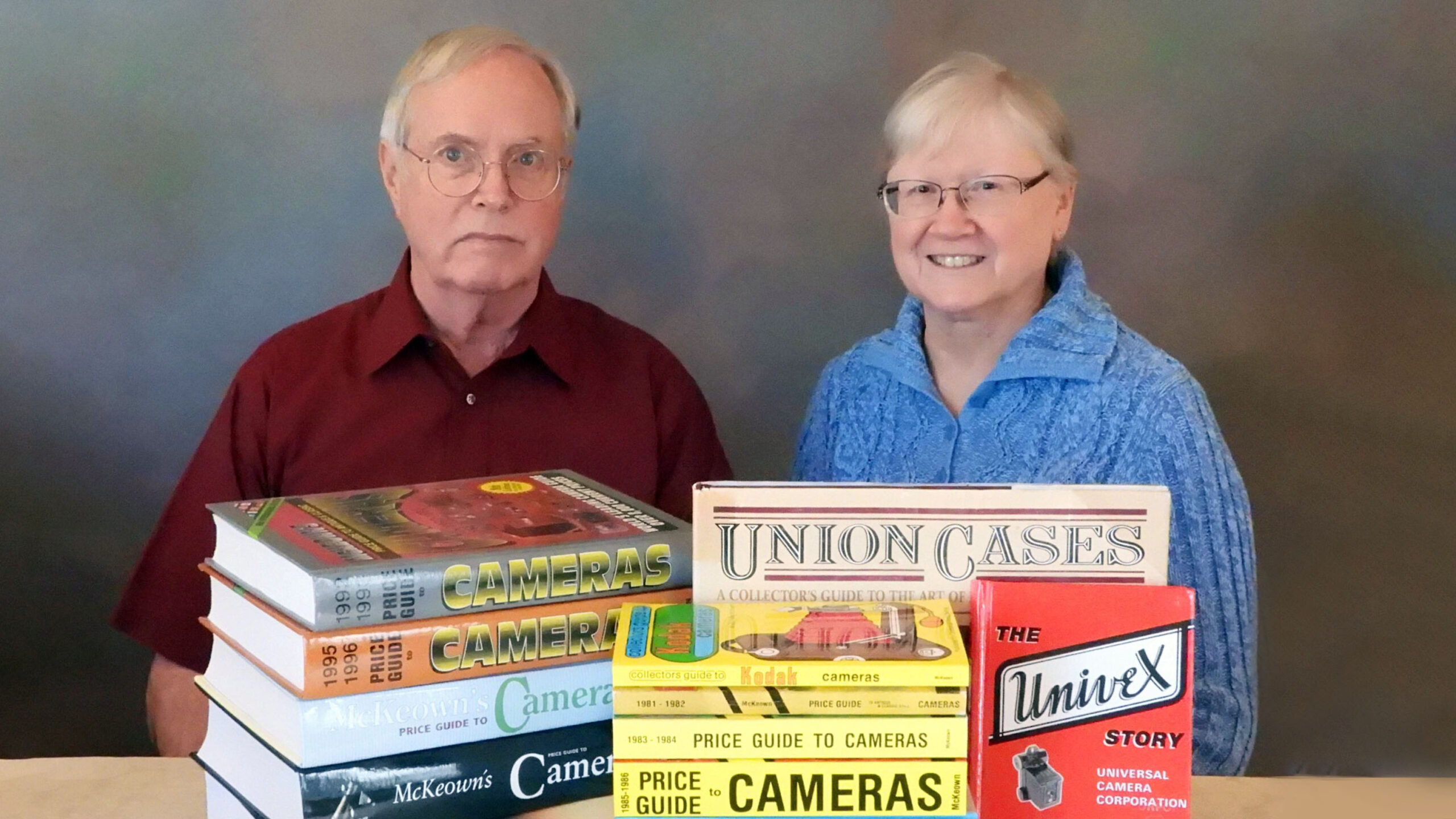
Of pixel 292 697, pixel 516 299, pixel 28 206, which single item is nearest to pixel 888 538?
pixel 292 697

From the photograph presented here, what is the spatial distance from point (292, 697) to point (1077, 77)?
1.66 meters

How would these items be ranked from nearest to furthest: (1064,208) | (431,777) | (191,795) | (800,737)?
(800,737) < (431,777) < (191,795) < (1064,208)

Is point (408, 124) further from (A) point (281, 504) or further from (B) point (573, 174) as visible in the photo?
(A) point (281, 504)

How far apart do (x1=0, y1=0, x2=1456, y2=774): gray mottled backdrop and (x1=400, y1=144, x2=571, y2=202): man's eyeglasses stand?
11.8 inches

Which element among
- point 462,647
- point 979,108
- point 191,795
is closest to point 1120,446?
point 979,108

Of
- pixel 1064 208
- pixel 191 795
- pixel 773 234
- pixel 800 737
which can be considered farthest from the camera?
pixel 773 234

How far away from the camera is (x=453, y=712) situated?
3.31 ft

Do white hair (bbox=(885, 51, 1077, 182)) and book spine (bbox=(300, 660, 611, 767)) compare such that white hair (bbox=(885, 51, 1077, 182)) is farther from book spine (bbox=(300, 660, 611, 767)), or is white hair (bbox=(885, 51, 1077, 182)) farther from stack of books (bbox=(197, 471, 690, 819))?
book spine (bbox=(300, 660, 611, 767))

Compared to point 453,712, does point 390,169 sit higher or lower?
higher

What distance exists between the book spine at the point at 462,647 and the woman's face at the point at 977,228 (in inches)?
34.8

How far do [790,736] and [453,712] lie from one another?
0.28m

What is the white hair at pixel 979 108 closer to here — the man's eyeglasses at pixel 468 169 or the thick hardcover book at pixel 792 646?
the man's eyeglasses at pixel 468 169

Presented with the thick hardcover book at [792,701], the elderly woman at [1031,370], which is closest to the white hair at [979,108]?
the elderly woman at [1031,370]

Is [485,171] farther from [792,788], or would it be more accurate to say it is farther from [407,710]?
[792,788]
